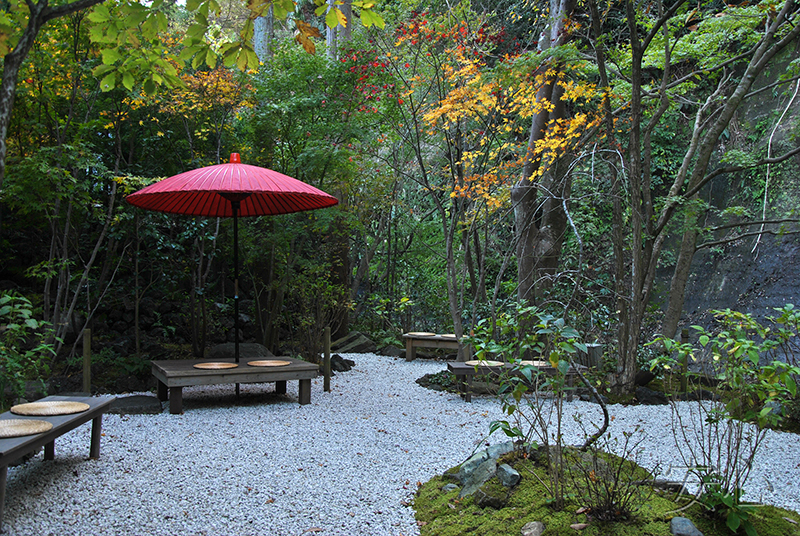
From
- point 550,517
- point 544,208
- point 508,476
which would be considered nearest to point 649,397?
point 544,208

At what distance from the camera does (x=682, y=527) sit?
192 centimetres

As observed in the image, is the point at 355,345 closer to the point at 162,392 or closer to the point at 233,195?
the point at 162,392

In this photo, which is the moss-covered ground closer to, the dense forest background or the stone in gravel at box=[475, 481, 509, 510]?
the stone in gravel at box=[475, 481, 509, 510]

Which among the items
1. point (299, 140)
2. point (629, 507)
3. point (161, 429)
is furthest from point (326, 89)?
point (629, 507)

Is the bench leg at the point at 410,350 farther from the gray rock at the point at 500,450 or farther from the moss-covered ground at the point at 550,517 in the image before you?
the moss-covered ground at the point at 550,517

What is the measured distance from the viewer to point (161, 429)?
3760 mm

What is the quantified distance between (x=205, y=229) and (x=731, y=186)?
8.15 m

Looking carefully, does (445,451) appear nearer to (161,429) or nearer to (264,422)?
(264,422)

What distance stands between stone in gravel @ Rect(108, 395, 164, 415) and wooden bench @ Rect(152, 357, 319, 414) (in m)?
0.14

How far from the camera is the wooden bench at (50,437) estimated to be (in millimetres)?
2070

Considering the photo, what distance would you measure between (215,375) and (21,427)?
75.8 inches

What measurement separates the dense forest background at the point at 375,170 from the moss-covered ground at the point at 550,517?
2.59m

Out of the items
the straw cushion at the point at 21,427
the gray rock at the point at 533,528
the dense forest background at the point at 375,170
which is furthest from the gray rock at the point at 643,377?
the straw cushion at the point at 21,427

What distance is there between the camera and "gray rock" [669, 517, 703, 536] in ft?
6.22
